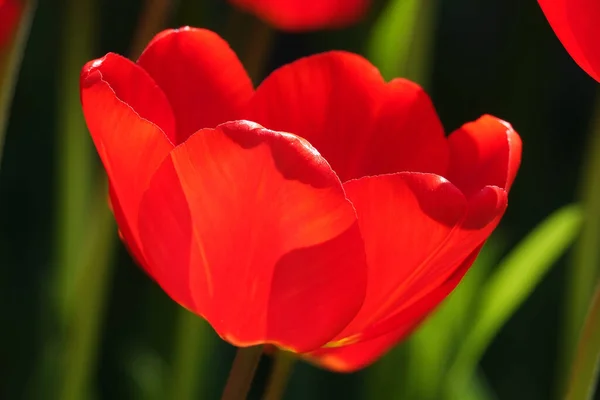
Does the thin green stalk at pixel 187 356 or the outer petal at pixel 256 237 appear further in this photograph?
the thin green stalk at pixel 187 356

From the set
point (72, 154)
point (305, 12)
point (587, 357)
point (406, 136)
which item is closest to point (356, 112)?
point (406, 136)

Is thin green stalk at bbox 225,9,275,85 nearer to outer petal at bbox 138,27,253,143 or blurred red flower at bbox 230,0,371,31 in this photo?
blurred red flower at bbox 230,0,371,31

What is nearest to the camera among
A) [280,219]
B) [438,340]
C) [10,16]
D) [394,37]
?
[280,219]

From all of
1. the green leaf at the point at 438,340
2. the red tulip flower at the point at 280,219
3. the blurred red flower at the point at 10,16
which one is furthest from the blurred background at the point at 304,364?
the red tulip flower at the point at 280,219

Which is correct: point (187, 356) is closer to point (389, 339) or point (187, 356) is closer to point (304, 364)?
point (304, 364)

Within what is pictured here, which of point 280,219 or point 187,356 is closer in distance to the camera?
point 280,219

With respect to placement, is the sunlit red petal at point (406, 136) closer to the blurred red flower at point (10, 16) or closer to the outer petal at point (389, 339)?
the outer petal at point (389, 339)

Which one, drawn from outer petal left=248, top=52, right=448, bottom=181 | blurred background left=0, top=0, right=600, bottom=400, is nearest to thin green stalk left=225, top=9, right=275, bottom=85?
blurred background left=0, top=0, right=600, bottom=400

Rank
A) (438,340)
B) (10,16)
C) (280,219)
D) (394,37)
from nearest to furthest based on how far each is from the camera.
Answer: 1. (280,219)
2. (10,16)
3. (394,37)
4. (438,340)
